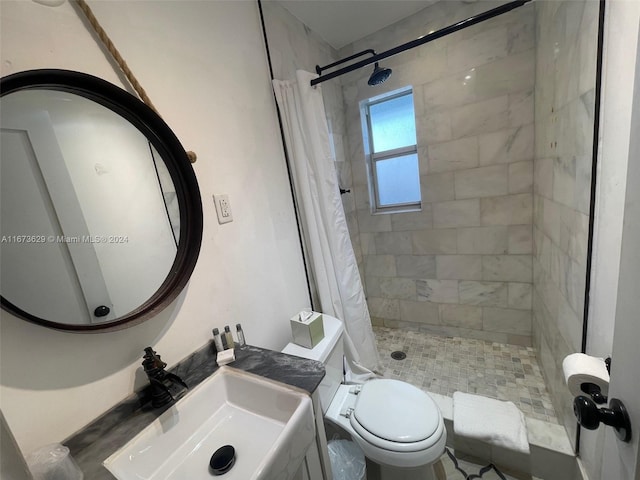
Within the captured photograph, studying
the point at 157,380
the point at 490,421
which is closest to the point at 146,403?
the point at 157,380

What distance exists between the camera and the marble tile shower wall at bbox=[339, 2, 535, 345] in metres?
1.72

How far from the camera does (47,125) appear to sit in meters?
0.68

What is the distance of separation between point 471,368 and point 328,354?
4.38 ft

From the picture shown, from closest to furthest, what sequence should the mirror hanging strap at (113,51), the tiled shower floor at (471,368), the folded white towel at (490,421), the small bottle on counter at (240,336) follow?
the mirror hanging strap at (113,51) → the small bottle on counter at (240,336) → the folded white towel at (490,421) → the tiled shower floor at (471,368)

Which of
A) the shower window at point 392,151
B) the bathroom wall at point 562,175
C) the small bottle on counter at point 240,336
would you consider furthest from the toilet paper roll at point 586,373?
the shower window at point 392,151

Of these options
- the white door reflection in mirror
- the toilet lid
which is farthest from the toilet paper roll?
the white door reflection in mirror

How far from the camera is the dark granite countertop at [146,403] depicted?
0.68 meters

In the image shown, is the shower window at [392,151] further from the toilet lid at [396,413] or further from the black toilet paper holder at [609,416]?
the black toilet paper holder at [609,416]

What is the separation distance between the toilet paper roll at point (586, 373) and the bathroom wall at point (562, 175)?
0.32m

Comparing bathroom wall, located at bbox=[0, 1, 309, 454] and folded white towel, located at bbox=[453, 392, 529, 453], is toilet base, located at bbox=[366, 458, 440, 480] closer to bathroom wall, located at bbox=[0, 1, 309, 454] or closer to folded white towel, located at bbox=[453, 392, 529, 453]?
folded white towel, located at bbox=[453, 392, 529, 453]

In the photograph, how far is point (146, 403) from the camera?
808mm

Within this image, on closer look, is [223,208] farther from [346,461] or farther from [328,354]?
[346,461]

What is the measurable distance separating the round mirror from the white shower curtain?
2.27 ft

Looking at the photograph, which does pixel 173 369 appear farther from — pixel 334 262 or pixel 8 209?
pixel 334 262
